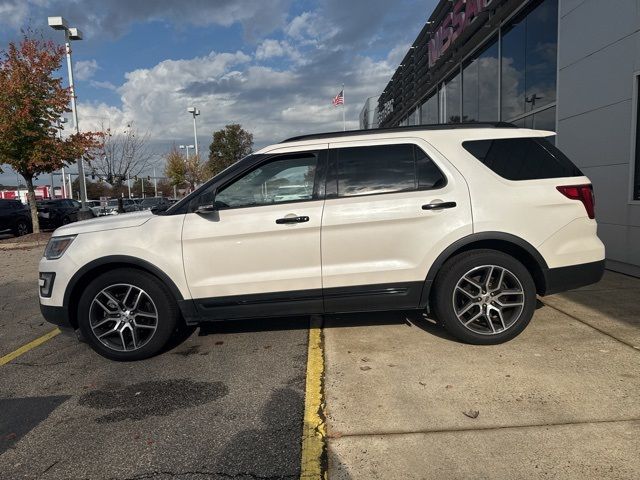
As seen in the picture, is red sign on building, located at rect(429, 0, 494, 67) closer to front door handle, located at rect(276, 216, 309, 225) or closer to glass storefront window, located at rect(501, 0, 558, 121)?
glass storefront window, located at rect(501, 0, 558, 121)

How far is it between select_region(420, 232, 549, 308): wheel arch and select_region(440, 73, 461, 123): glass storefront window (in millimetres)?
11278

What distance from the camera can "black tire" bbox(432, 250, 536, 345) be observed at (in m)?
4.18

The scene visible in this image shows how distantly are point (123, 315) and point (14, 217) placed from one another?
18.7 m

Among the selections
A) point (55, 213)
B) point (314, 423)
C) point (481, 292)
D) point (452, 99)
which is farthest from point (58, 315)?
point (55, 213)

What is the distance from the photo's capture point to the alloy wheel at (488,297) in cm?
421

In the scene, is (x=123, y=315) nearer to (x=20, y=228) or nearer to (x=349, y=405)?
(x=349, y=405)

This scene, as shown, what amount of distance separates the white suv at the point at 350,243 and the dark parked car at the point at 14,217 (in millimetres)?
Result: 17921

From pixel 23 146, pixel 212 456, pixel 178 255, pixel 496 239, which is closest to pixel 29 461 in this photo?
pixel 212 456

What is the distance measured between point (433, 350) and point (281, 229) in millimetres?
1721

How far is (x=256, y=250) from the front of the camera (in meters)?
4.12

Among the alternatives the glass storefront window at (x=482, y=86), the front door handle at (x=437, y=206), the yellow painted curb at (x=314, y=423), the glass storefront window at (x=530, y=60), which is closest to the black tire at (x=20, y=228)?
the glass storefront window at (x=482, y=86)

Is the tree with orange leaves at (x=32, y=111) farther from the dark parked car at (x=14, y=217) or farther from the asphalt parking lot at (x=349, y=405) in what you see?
the asphalt parking lot at (x=349, y=405)

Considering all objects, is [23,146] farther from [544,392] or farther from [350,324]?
[544,392]

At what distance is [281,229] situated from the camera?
4094mm
